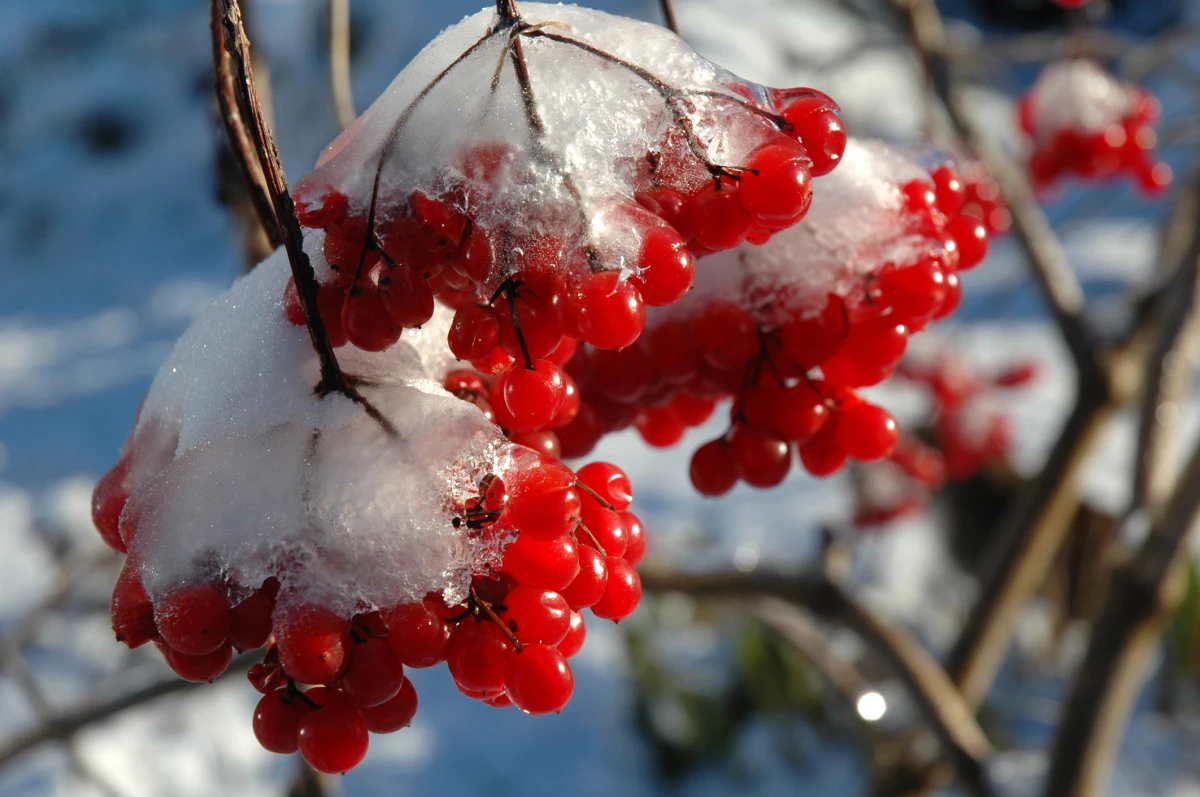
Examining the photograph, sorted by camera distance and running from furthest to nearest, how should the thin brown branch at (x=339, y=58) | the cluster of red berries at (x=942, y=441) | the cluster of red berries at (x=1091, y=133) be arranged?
the cluster of red berries at (x=942, y=441) < the cluster of red berries at (x=1091, y=133) < the thin brown branch at (x=339, y=58)

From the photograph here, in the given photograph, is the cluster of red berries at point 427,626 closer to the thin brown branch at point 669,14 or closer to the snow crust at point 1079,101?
the thin brown branch at point 669,14

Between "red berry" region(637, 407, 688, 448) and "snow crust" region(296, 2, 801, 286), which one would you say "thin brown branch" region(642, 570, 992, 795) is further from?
"snow crust" region(296, 2, 801, 286)

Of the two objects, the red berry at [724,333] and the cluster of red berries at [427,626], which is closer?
the cluster of red berries at [427,626]

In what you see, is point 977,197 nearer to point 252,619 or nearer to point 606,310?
point 606,310

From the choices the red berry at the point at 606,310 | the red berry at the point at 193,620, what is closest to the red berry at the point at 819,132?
the red berry at the point at 606,310

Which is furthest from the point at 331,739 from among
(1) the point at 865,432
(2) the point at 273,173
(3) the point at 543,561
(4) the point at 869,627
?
(4) the point at 869,627

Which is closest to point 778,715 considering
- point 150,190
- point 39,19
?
point 150,190

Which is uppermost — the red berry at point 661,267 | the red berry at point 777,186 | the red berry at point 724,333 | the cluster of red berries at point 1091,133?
the red berry at point 777,186
